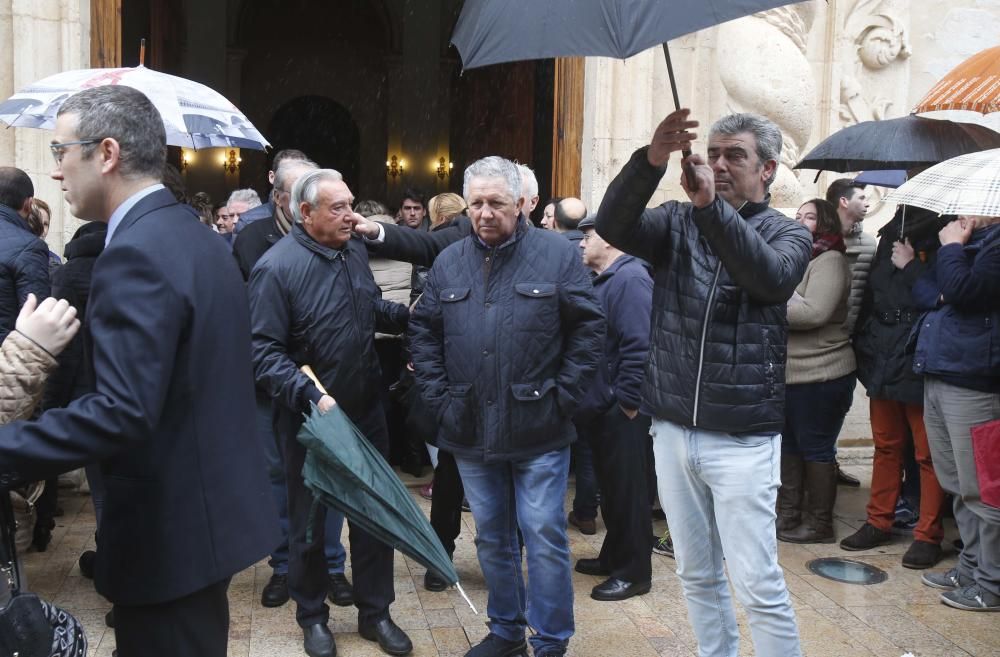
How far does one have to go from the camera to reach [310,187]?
4.22m

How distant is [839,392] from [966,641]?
1.79 meters

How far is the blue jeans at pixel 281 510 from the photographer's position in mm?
4727

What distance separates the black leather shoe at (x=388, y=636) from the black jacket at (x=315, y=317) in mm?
893

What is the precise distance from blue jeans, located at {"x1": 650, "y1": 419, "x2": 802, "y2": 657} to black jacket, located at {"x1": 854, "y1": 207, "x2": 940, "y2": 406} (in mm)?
2509

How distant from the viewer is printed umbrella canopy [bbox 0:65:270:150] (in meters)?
4.79

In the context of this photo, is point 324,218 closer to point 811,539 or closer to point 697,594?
point 697,594

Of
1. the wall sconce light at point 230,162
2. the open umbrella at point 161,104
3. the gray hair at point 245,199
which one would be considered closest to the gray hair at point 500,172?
the open umbrella at point 161,104

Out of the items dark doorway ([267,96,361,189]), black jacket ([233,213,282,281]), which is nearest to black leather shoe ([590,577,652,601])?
black jacket ([233,213,282,281])

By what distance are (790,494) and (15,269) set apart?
4.24 m

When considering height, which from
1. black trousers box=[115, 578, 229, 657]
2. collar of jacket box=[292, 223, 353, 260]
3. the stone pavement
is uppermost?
collar of jacket box=[292, 223, 353, 260]

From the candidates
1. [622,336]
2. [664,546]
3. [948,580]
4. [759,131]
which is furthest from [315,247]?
[948,580]

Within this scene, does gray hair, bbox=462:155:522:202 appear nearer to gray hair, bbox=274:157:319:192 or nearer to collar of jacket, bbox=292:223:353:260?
collar of jacket, bbox=292:223:353:260

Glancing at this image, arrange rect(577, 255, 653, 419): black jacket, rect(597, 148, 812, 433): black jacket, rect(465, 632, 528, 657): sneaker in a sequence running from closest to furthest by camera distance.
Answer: rect(597, 148, 812, 433): black jacket < rect(465, 632, 528, 657): sneaker < rect(577, 255, 653, 419): black jacket

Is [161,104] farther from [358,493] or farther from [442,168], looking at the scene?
[442,168]
